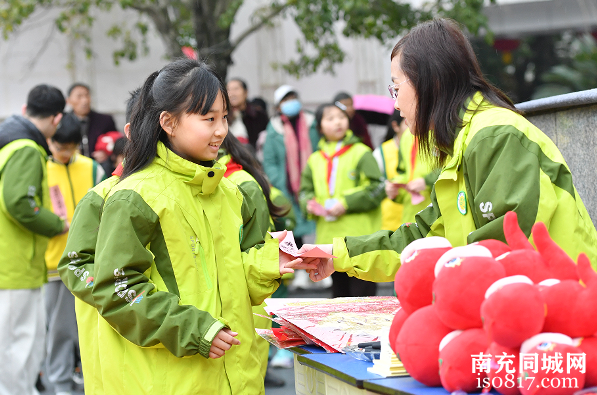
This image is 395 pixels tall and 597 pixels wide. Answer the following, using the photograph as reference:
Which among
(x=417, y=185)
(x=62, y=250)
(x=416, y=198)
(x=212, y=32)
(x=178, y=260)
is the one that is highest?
(x=212, y=32)

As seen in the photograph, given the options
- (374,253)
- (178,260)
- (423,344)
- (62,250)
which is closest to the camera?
(423,344)

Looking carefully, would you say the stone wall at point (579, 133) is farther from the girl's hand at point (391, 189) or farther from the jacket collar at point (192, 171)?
the girl's hand at point (391, 189)

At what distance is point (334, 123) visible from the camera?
6.32 m

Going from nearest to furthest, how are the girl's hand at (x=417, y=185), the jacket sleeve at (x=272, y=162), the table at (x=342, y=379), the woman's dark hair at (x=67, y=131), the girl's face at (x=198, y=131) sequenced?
the table at (x=342, y=379) → the girl's face at (x=198, y=131) → the woman's dark hair at (x=67, y=131) → the girl's hand at (x=417, y=185) → the jacket sleeve at (x=272, y=162)

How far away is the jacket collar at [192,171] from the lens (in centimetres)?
256

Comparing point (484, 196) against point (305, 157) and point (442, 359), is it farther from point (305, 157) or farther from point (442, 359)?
point (305, 157)

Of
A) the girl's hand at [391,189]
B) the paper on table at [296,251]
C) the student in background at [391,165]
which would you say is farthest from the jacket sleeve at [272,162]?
the paper on table at [296,251]

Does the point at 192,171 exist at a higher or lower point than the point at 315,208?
higher

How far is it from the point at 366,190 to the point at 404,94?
3554mm

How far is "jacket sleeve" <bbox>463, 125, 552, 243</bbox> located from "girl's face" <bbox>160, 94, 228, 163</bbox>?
91cm

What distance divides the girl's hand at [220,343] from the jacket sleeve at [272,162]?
4972mm

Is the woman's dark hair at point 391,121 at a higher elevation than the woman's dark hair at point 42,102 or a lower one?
lower

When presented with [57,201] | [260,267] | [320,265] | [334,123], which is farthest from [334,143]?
[260,267]

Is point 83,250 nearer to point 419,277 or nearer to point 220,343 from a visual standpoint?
point 220,343
